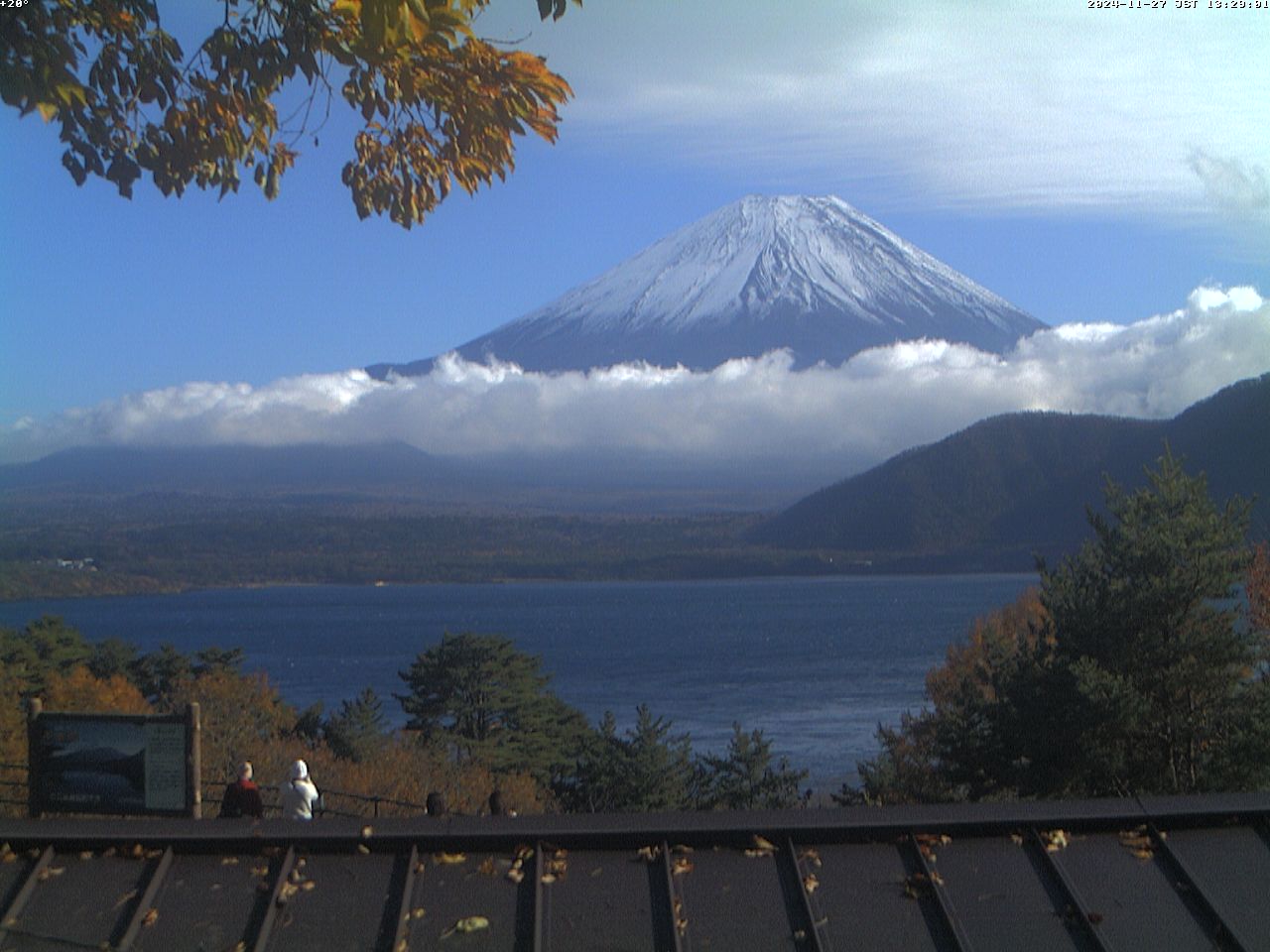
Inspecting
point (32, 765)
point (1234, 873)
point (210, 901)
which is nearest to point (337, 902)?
point (210, 901)

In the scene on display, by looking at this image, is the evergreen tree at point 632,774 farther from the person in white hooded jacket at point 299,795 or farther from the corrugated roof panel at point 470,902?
the corrugated roof panel at point 470,902

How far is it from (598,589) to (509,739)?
8219cm

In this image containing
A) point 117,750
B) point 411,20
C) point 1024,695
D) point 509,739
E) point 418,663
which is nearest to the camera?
point 411,20

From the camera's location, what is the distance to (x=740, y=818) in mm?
4840

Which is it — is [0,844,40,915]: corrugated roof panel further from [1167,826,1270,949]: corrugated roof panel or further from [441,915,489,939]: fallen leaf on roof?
[1167,826,1270,949]: corrugated roof panel

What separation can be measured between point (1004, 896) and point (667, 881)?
120cm

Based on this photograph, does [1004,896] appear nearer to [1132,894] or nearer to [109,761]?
[1132,894]

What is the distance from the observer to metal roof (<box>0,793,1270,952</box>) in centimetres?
433

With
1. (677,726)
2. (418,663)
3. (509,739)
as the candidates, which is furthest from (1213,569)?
(677,726)

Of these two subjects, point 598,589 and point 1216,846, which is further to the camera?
point 598,589

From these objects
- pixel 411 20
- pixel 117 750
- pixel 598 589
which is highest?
pixel 411 20

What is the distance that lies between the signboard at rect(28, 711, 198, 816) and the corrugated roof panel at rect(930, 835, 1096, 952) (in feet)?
18.8

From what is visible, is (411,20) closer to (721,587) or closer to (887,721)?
(887,721)

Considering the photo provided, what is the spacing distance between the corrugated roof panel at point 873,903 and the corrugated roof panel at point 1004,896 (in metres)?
0.11
